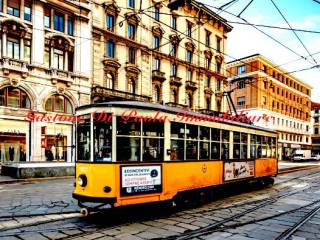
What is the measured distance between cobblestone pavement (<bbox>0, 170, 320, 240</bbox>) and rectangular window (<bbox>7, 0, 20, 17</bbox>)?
14.8 meters

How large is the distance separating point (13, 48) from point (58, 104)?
4974 millimetres

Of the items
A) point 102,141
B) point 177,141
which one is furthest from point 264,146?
point 102,141

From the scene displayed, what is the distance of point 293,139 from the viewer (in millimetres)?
56625

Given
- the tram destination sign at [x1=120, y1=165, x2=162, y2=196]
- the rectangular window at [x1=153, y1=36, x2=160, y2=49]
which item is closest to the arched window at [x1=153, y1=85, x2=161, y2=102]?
the rectangular window at [x1=153, y1=36, x2=160, y2=49]

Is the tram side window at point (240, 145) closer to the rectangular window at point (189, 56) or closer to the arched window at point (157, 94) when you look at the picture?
the arched window at point (157, 94)

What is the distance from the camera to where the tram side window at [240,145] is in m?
11.1

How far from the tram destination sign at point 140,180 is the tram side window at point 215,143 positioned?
2.78m

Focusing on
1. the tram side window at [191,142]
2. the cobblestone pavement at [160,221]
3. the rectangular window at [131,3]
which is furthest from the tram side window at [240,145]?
the rectangular window at [131,3]

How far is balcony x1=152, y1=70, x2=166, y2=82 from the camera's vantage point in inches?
1197

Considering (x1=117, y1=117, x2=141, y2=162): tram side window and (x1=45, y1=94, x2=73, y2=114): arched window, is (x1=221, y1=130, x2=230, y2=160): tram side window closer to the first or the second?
(x1=117, y1=117, x2=141, y2=162): tram side window

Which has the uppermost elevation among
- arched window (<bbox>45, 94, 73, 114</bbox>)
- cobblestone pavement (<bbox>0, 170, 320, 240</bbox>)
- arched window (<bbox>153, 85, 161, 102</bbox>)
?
arched window (<bbox>153, 85, 161, 102</bbox>)

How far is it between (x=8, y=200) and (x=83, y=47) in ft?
56.0

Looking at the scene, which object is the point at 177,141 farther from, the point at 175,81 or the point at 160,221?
the point at 175,81

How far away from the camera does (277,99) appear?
50.9m
